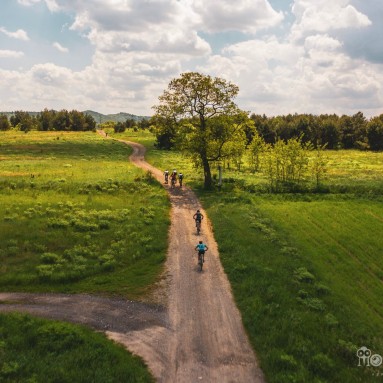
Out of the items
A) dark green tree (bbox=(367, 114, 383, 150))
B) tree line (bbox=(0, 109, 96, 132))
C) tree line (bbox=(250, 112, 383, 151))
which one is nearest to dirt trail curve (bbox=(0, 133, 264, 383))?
tree line (bbox=(250, 112, 383, 151))

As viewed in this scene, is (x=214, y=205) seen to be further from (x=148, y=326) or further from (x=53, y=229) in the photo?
(x=148, y=326)

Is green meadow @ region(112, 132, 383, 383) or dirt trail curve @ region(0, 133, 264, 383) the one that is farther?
green meadow @ region(112, 132, 383, 383)

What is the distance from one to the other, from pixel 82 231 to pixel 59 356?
1698 cm

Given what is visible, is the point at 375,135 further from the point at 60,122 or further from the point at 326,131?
the point at 60,122

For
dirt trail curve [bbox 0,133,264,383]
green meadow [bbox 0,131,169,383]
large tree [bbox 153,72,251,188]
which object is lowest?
dirt trail curve [bbox 0,133,264,383]

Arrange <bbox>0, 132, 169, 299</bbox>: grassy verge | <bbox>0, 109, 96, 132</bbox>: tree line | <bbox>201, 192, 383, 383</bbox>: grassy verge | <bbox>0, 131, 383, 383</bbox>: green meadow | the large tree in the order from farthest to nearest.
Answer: <bbox>0, 109, 96, 132</bbox>: tree line → the large tree → <bbox>0, 132, 169, 299</bbox>: grassy verge → <bbox>0, 131, 383, 383</bbox>: green meadow → <bbox>201, 192, 383, 383</bbox>: grassy verge

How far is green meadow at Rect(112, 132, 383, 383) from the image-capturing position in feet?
52.4

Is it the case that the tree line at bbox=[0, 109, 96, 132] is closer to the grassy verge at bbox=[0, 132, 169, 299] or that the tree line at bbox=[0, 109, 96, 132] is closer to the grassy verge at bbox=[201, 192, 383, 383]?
the grassy verge at bbox=[0, 132, 169, 299]

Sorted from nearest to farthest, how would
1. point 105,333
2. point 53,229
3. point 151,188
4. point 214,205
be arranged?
point 105,333
point 53,229
point 214,205
point 151,188

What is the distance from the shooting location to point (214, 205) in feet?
136

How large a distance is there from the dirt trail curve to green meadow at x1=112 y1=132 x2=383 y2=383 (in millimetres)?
936

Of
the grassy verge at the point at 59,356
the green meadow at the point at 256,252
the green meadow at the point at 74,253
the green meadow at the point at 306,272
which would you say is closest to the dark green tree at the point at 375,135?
the green meadow at the point at 256,252

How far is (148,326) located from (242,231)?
54.7 feet

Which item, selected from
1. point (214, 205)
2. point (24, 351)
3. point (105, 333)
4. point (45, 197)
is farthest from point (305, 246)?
point (45, 197)
